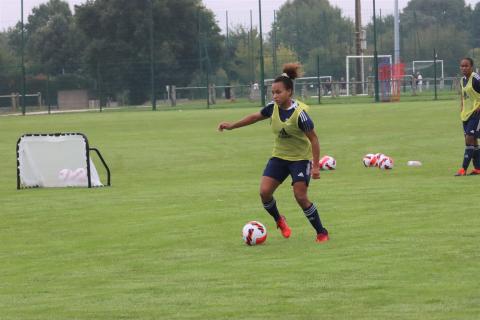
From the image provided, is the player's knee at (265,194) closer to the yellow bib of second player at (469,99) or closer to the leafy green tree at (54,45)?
the yellow bib of second player at (469,99)

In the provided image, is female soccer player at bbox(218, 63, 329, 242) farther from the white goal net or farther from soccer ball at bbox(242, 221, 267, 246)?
the white goal net

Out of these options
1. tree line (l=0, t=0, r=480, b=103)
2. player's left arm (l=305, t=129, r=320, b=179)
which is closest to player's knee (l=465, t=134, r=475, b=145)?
player's left arm (l=305, t=129, r=320, b=179)

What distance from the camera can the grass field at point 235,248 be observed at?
846cm

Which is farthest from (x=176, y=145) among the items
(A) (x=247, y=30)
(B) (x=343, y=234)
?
(A) (x=247, y=30)

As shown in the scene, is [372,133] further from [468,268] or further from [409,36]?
[409,36]

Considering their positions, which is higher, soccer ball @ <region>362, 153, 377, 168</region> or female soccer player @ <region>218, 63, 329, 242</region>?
female soccer player @ <region>218, 63, 329, 242</region>

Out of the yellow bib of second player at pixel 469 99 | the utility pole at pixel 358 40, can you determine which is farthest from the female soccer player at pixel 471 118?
the utility pole at pixel 358 40

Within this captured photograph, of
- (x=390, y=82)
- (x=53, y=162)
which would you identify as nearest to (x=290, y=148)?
(x=53, y=162)

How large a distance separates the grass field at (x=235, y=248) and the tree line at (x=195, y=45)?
40164mm

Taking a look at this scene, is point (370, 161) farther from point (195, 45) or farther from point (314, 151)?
point (195, 45)

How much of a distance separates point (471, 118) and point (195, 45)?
51471 mm

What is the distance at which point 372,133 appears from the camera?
32375mm

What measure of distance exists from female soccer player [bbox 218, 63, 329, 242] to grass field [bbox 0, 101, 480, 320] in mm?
410

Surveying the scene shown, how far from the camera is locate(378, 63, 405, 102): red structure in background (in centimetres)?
5656
